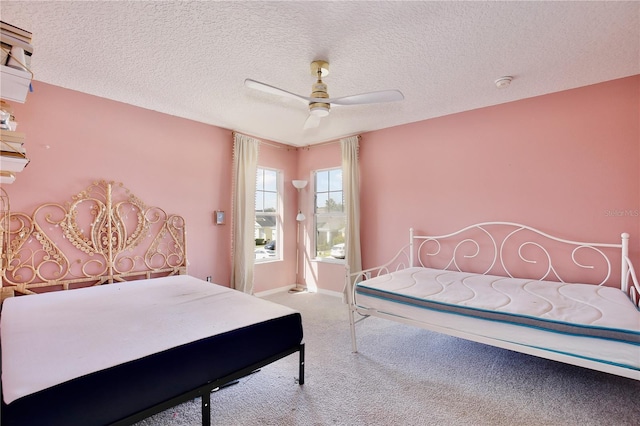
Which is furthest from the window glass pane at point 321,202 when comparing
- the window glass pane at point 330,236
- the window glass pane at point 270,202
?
the window glass pane at point 270,202

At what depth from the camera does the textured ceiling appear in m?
1.72

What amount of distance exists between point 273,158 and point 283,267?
70.9 inches

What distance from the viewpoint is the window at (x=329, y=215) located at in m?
4.55

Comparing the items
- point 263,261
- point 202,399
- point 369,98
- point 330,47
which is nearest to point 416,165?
point 369,98

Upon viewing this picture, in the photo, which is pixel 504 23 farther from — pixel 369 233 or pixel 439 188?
pixel 369 233

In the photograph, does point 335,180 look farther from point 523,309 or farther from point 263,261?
point 523,309

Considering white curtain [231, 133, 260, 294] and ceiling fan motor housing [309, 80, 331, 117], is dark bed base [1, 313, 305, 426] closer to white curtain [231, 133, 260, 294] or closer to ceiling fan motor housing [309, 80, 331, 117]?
ceiling fan motor housing [309, 80, 331, 117]

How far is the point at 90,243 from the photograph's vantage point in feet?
9.36

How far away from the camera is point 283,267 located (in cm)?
476

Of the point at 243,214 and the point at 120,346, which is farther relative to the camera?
the point at 243,214

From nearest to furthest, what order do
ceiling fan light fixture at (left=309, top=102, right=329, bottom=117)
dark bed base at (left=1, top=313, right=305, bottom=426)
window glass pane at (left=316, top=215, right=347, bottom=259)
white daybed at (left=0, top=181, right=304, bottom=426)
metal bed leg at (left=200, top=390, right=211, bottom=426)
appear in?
dark bed base at (left=1, top=313, right=305, bottom=426) → white daybed at (left=0, top=181, right=304, bottom=426) → metal bed leg at (left=200, top=390, right=211, bottom=426) → ceiling fan light fixture at (left=309, top=102, right=329, bottom=117) → window glass pane at (left=316, top=215, right=347, bottom=259)

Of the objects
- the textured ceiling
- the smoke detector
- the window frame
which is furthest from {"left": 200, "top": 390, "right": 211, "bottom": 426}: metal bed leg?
the smoke detector

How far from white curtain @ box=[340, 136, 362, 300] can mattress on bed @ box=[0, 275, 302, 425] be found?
6.26 ft

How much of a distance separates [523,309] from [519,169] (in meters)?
1.67
